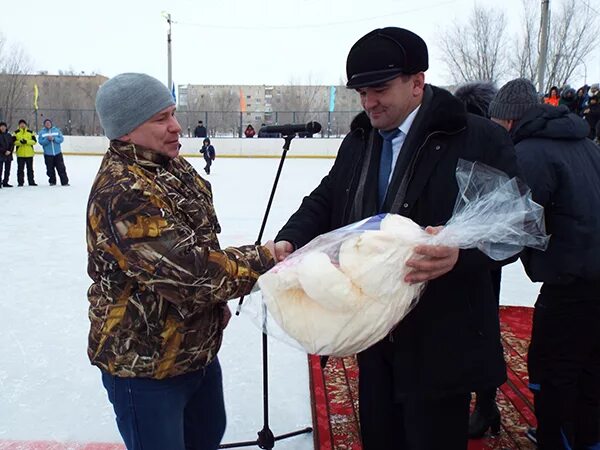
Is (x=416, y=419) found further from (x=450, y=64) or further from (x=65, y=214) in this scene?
(x=450, y=64)

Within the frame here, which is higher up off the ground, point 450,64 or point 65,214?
point 450,64

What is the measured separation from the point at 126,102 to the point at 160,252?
48cm

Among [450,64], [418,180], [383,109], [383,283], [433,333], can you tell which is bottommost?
[433,333]

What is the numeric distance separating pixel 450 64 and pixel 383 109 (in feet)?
94.5

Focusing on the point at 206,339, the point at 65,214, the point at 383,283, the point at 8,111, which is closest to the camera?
the point at 383,283

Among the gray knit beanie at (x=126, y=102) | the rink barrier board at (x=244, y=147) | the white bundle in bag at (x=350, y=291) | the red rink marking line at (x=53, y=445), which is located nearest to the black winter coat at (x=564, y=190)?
the white bundle in bag at (x=350, y=291)

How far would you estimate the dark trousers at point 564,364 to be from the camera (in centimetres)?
221

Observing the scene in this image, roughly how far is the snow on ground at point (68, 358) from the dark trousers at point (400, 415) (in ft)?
2.80

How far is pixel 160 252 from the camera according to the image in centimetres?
147

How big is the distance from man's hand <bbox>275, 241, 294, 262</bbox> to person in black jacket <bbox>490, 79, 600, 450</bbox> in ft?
3.27

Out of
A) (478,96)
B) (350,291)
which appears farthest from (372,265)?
(478,96)

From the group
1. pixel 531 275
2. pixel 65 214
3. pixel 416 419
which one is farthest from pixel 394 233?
pixel 65 214

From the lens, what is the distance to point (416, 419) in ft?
5.54

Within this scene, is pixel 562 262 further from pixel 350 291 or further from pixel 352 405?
pixel 352 405
